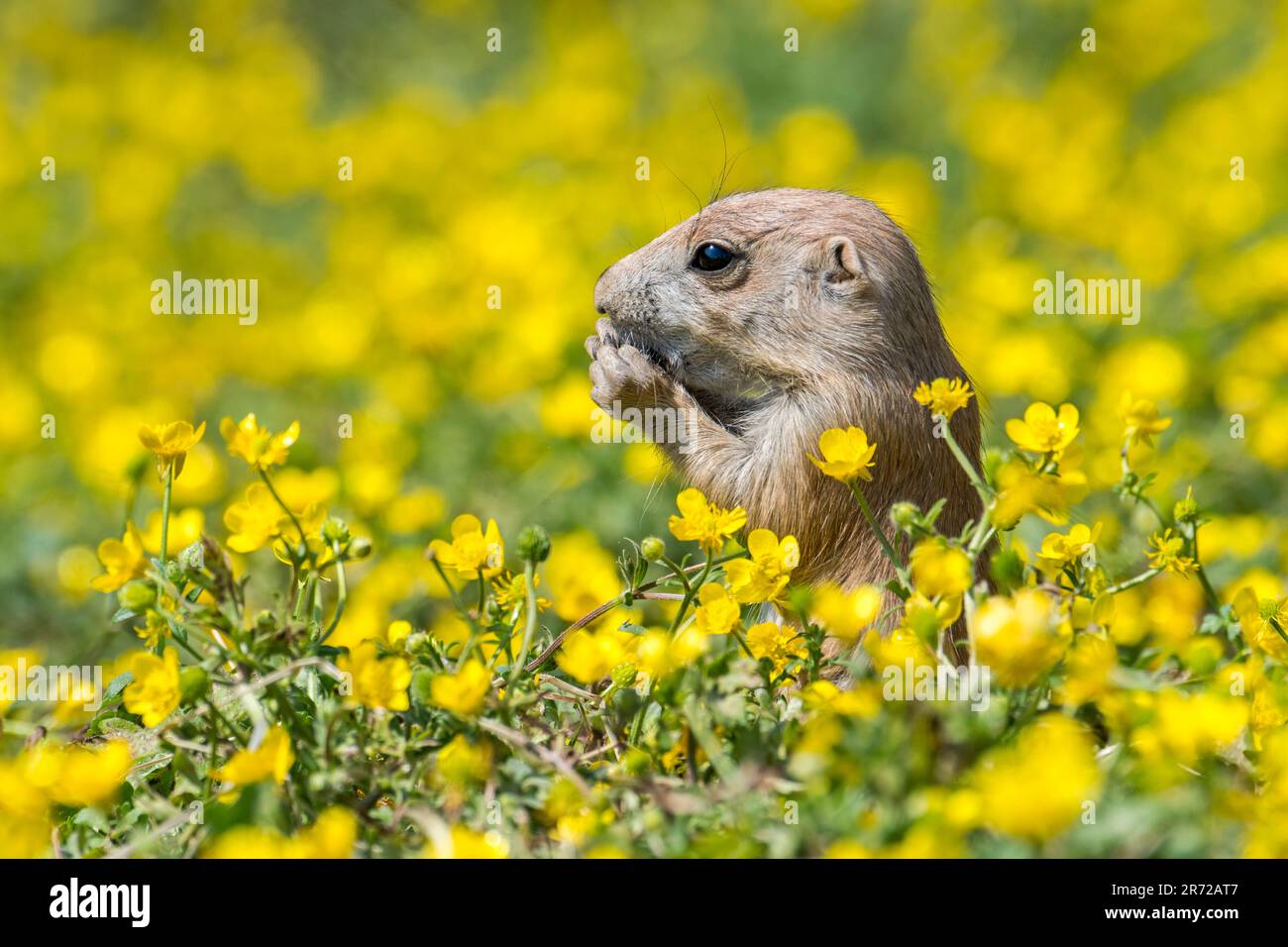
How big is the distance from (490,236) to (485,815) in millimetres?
5234

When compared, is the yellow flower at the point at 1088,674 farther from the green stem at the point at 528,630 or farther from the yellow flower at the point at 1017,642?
the green stem at the point at 528,630

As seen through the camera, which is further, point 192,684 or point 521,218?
point 521,218

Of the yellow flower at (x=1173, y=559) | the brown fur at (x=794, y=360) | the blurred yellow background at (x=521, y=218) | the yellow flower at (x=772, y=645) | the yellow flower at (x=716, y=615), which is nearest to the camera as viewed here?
the yellow flower at (x=716, y=615)

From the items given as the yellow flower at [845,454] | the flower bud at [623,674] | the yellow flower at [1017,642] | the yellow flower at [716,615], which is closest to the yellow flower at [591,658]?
the flower bud at [623,674]

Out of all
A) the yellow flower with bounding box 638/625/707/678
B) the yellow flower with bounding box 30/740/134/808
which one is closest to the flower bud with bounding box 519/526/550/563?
the yellow flower with bounding box 638/625/707/678

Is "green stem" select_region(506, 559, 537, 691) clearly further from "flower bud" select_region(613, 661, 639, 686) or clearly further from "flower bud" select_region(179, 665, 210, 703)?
"flower bud" select_region(179, 665, 210, 703)

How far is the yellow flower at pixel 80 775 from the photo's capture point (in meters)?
2.25

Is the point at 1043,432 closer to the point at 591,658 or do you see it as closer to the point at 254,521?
the point at 591,658

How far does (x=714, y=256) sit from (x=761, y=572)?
4.73 feet

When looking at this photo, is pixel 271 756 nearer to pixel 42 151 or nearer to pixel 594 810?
pixel 594 810

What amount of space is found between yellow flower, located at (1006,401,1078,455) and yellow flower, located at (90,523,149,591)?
59.3 inches

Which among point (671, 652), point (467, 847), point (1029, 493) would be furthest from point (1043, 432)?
point (467, 847)

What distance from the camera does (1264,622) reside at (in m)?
2.82

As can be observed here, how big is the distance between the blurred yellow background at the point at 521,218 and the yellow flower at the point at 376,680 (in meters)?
0.74
